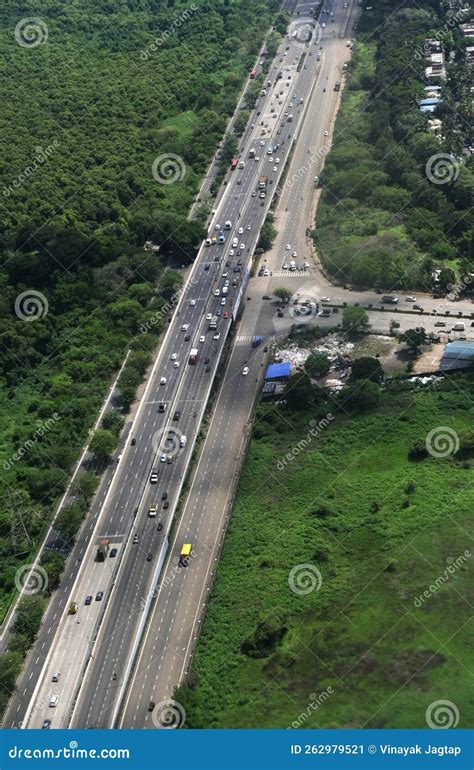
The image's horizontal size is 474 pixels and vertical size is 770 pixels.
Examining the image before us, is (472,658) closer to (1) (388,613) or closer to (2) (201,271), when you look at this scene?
(1) (388,613)

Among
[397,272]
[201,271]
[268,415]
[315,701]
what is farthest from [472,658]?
[201,271]
